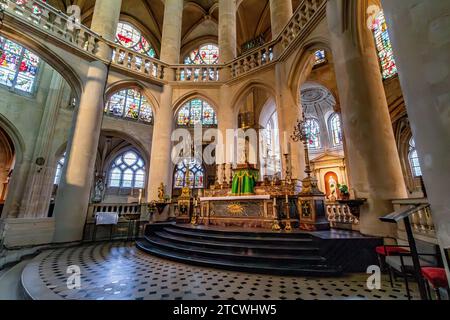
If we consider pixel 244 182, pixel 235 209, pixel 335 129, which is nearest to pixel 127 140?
pixel 244 182

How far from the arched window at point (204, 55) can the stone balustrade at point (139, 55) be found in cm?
724

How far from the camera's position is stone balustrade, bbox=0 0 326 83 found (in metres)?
6.18

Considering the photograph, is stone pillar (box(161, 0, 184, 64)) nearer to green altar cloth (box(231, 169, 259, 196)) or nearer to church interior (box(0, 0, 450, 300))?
church interior (box(0, 0, 450, 300))

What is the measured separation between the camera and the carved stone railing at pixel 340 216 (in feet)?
16.7

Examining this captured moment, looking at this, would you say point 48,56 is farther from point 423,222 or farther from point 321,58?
point 321,58

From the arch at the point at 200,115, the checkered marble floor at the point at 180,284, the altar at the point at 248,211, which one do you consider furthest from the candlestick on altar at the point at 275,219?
the arch at the point at 200,115

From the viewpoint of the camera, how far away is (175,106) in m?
9.34

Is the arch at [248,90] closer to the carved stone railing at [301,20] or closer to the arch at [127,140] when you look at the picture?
the carved stone railing at [301,20]

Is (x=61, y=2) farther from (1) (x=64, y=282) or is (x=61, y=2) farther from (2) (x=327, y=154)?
(2) (x=327, y=154)

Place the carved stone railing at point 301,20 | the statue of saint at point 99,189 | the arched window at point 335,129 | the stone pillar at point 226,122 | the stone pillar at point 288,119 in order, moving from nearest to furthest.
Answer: the carved stone railing at point 301,20 < the stone pillar at point 288,119 < the stone pillar at point 226,122 < the statue of saint at point 99,189 < the arched window at point 335,129

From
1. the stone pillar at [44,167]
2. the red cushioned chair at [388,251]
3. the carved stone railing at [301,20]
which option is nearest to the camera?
the red cushioned chair at [388,251]

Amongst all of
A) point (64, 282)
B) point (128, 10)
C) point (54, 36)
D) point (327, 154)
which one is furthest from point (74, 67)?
point (327, 154)

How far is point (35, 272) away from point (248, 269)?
12.1 ft

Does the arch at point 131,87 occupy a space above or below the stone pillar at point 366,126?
above
